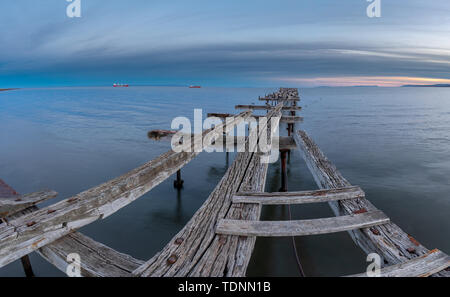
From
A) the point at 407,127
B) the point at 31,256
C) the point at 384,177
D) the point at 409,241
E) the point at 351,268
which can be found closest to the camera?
the point at 409,241

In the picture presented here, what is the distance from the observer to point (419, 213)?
7.34m

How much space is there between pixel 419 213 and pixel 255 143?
18.1 ft

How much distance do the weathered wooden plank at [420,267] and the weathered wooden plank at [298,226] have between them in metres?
0.59

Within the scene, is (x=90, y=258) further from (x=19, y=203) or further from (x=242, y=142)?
(x=242, y=142)

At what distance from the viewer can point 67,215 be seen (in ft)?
8.27

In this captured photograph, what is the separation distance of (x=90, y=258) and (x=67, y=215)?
1.79 feet

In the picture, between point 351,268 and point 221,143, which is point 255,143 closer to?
point 221,143

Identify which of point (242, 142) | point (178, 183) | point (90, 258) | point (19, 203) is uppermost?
point (242, 142)

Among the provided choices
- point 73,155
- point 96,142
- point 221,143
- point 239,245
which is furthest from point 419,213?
point 96,142

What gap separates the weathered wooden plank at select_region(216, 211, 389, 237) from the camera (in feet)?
8.61

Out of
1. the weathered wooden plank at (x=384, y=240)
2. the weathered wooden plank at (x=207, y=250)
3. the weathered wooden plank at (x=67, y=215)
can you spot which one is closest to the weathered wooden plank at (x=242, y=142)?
the weathered wooden plank at (x=67, y=215)

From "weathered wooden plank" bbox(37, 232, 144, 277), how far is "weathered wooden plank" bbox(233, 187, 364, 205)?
62.5 inches

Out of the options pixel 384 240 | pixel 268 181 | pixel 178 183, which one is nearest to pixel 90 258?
pixel 384 240

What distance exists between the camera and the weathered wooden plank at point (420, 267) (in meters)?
2.04
